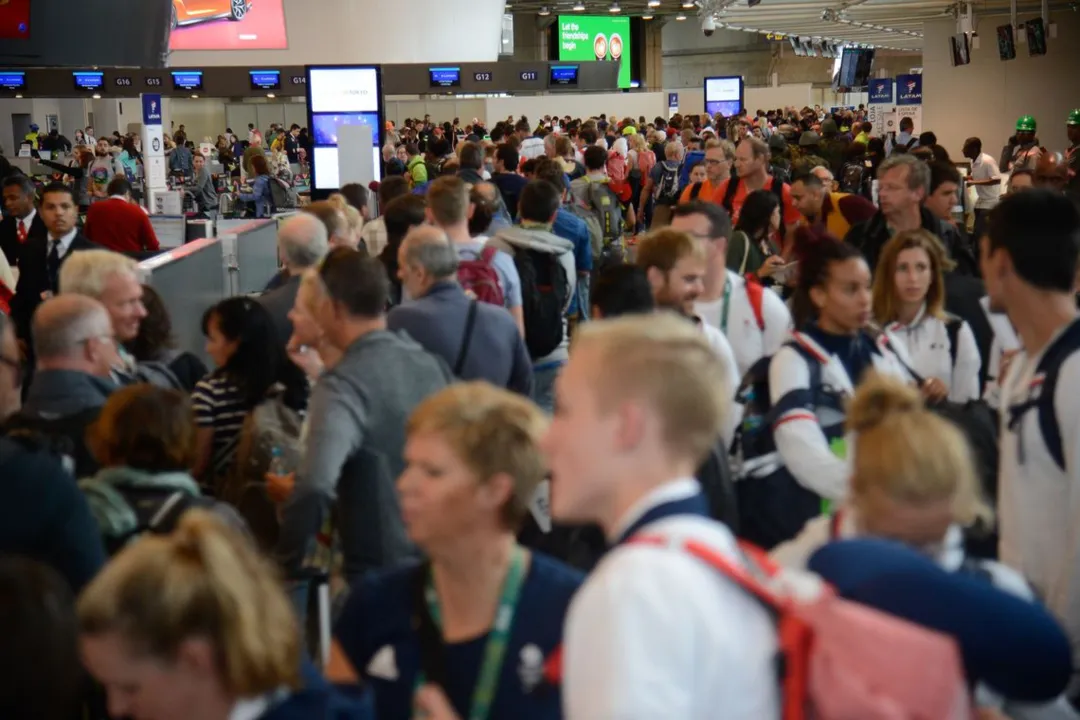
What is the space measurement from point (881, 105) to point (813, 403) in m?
20.9

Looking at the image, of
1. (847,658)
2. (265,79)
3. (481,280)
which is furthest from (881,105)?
(847,658)

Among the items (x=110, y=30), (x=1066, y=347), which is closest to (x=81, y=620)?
(x=1066, y=347)

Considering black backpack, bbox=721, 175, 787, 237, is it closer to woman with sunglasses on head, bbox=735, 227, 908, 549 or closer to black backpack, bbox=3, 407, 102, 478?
woman with sunglasses on head, bbox=735, 227, 908, 549

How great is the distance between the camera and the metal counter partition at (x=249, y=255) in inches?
391

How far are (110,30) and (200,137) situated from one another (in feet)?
60.8

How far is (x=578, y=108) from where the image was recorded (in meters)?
38.1

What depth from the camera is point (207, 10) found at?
116ft

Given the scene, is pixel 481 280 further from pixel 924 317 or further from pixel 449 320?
pixel 924 317

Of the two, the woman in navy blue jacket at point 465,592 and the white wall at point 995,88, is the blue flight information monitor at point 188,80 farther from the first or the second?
the woman in navy blue jacket at point 465,592

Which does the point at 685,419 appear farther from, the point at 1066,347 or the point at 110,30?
the point at 110,30

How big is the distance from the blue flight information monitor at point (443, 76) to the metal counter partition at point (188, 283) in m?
25.0

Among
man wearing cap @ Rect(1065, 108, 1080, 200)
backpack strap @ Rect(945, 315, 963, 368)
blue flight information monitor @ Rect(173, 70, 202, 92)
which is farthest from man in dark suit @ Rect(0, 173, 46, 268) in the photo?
blue flight information monitor @ Rect(173, 70, 202, 92)

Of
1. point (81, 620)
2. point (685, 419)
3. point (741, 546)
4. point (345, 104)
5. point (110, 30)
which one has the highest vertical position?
point (110, 30)

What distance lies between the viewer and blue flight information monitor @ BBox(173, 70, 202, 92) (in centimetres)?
3247
